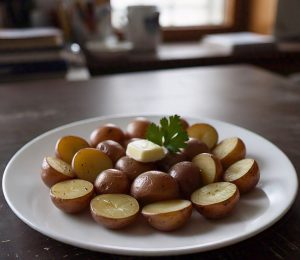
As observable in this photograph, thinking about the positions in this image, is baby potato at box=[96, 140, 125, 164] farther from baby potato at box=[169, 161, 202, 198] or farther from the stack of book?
the stack of book

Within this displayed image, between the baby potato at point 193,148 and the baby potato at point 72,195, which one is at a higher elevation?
the baby potato at point 193,148

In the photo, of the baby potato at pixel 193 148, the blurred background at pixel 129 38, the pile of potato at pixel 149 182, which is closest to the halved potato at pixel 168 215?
the pile of potato at pixel 149 182

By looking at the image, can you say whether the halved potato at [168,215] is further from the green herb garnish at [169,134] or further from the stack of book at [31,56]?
the stack of book at [31,56]

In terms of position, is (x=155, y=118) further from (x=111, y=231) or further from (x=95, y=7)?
(x=95, y=7)

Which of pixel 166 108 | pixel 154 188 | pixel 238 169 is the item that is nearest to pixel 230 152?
pixel 238 169

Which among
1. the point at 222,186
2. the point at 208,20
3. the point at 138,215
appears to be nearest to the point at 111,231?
the point at 138,215

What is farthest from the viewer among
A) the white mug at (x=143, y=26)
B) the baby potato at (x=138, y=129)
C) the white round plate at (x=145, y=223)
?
the white mug at (x=143, y=26)

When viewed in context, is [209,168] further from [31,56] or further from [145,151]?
[31,56]
